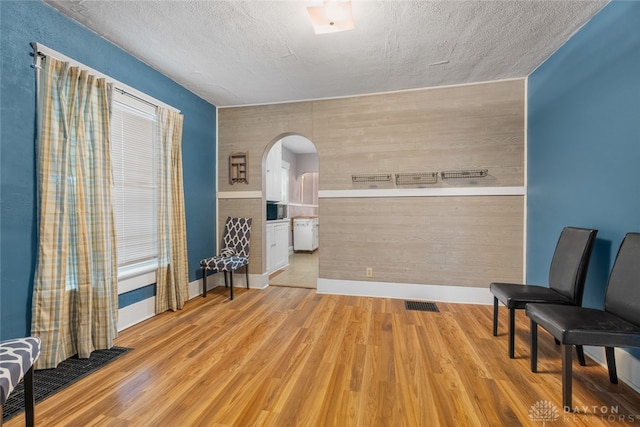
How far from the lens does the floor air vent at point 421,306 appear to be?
121 inches

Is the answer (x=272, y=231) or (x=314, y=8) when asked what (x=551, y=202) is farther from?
(x=272, y=231)

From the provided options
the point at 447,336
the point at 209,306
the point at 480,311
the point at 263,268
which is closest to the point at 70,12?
the point at 209,306

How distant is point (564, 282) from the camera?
2.05 metres

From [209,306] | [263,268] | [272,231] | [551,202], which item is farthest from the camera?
[272,231]

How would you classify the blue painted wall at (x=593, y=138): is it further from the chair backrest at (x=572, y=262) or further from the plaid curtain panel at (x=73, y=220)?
the plaid curtain panel at (x=73, y=220)

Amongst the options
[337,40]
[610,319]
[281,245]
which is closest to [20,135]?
[337,40]

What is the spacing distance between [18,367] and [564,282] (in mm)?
A: 3361

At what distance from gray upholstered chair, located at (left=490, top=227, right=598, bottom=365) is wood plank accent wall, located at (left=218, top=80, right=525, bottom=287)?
1051 mm

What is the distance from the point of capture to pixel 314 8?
1.96m

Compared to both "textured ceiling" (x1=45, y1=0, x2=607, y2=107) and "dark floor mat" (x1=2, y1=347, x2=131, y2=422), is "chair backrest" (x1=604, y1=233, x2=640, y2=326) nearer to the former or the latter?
"textured ceiling" (x1=45, y1=0, x2=607, y2=107)

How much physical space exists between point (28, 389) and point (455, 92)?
442cm

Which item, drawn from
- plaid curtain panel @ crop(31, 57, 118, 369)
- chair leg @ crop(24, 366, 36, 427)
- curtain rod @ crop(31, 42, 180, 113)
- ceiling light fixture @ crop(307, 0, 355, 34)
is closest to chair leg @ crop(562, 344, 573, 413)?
ceiling light fixture @ crop(307, 0, 355, 34)

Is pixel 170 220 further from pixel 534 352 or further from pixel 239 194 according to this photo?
pixel 534 352

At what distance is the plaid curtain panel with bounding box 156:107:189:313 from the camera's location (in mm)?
2932
